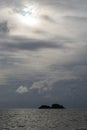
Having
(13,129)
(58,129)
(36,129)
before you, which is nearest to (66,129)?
(58,129)

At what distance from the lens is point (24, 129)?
5094 inches

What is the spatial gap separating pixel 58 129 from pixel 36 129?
26.0ft

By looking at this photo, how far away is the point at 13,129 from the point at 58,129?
17.4 metres

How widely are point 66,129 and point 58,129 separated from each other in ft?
9.79

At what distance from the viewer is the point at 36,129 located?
127312mm

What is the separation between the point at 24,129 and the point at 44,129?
757cm

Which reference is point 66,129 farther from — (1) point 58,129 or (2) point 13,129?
(2) point 13,129

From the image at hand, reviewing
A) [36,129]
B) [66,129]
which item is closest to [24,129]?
[36,129]

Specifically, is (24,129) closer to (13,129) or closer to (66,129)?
(13,129)

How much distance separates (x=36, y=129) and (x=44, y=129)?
2893 millimetres

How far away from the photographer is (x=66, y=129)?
412 ft

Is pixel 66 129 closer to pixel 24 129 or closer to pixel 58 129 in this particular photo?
pixel 58 129

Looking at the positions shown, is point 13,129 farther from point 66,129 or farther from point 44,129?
point 66,129

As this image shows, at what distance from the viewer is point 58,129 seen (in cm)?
12669
